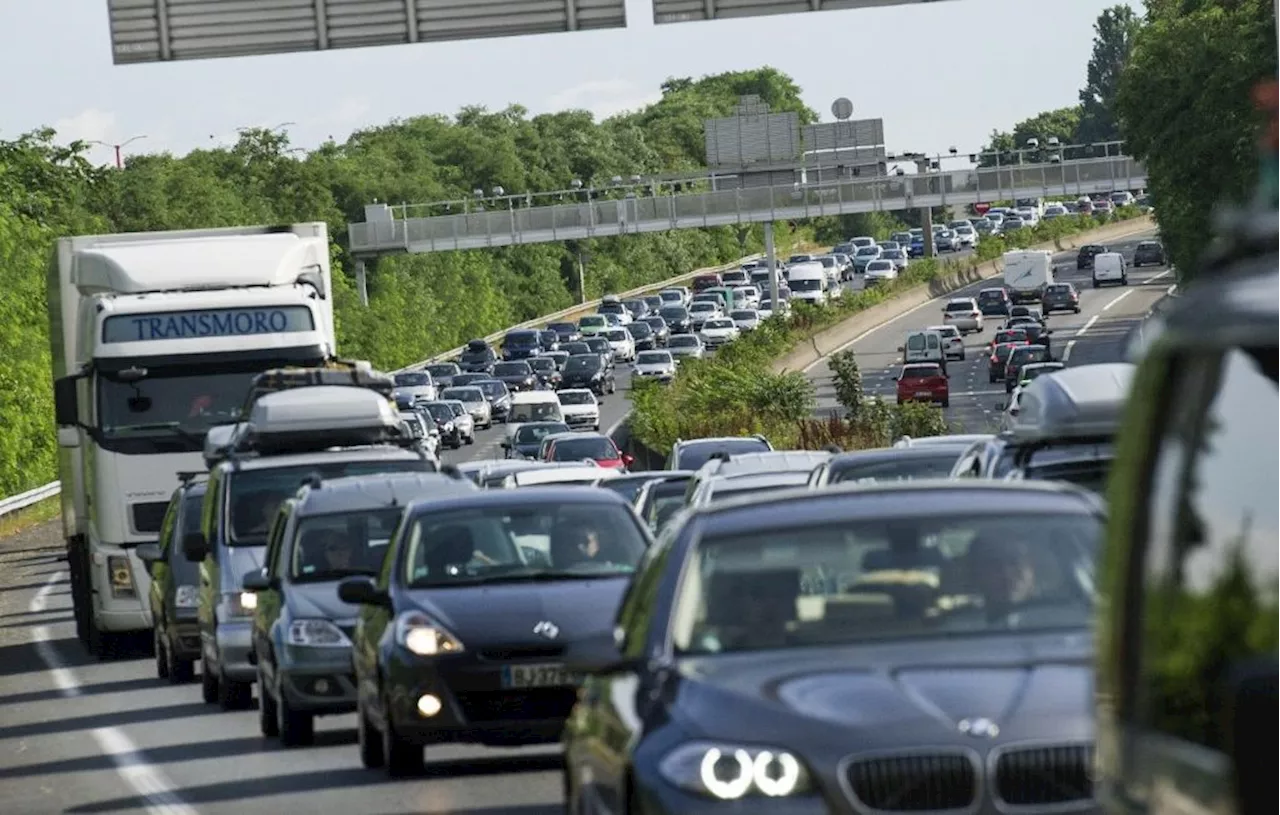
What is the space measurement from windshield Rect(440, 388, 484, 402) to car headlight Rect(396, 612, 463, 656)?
3132 inches

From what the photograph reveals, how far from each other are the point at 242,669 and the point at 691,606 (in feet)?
41.4

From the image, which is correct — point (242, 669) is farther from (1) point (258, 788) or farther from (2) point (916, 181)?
(2) point (916, 181)

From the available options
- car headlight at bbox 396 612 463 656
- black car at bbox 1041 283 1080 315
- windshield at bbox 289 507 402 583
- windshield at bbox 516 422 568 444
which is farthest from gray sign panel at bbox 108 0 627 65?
black car at bbox 1041 283 1080 315

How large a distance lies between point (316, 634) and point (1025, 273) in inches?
4413

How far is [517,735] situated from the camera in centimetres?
1389

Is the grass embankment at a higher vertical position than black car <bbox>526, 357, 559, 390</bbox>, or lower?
higher

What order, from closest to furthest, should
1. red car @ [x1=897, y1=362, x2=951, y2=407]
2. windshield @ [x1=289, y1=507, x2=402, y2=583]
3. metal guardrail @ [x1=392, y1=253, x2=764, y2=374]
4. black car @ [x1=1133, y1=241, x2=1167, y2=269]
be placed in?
windshield @ [x1=289, y1=507, x2=402, y2=583] → red car @ [x1=897, y1=362, x2=951, y2=407] → metal guardrail @ [x1=392, y1=253, x2=764, y2=374] → black car @ [x1=1133, y1=241, x2=1167, y2=269]

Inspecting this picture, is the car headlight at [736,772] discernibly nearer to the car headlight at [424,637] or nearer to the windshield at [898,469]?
the car headlight at [424,637]

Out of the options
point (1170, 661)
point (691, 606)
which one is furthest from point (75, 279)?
point (1170, 661)

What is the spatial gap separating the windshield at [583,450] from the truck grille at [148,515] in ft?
88.6

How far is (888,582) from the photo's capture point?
27.3 ft

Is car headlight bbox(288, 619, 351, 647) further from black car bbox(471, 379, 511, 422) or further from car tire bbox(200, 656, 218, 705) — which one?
black car bbox(471, 379, 511, 422)

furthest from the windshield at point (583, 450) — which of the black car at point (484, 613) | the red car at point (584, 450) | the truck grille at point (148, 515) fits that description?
the black car at point (484, 613)

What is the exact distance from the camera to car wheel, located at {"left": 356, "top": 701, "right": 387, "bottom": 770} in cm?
1520
